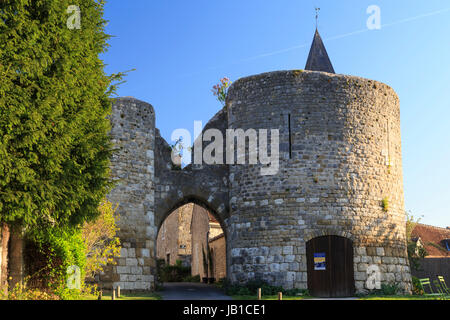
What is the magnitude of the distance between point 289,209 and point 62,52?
8027 millimetres

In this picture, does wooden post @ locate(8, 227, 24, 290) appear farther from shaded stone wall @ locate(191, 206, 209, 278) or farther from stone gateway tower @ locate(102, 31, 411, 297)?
shaded stone wall @ locate(191, 206, 209, 278)

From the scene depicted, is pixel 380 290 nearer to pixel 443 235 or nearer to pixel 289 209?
pixel 289 209

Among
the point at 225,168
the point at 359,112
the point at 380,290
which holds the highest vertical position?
the point at 359,112

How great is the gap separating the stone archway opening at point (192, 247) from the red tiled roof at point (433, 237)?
1132cm

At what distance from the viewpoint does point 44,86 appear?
36.5 feet

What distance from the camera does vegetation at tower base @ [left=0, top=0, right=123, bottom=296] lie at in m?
10.5

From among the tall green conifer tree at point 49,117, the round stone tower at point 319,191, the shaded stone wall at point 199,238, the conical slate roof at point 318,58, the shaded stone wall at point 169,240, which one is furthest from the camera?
the shaded stone wall at point 169,240

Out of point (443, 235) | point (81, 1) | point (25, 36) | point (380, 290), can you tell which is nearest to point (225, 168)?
point (380, 290)

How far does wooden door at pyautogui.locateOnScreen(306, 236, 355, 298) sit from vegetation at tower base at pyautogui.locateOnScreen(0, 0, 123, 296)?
667cm

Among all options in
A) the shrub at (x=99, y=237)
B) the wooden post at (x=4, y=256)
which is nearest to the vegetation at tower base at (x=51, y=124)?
the wooden post at (x=4, y=256)

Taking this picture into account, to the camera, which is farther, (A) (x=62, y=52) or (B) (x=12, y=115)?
(A) (x=62, y=52)

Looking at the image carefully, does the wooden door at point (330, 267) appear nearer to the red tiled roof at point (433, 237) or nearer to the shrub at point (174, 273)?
the red tiled roof at point (433, 237)

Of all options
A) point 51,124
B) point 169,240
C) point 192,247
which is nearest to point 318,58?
point 51,124

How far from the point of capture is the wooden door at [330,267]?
637 inches
